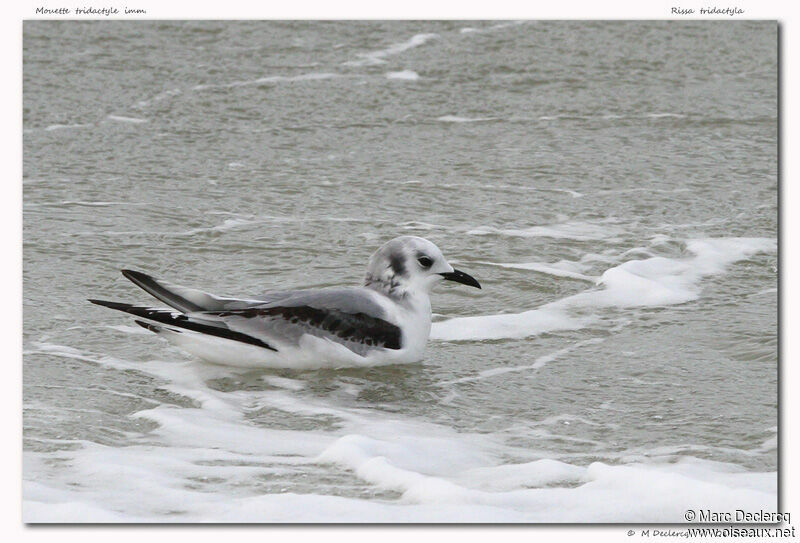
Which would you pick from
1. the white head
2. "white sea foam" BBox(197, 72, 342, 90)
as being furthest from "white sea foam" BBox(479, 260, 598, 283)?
"white sea foam" BBox(197, 72, 342, 90)

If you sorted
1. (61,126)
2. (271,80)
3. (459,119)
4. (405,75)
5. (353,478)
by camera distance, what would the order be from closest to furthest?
(353,478)
(61,126)
(459,119)
(271,80)
(405,75)

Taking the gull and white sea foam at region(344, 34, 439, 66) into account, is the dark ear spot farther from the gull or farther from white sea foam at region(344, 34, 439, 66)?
white sea foam at region(344, 34, 439, 66)

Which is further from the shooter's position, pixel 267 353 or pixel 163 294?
pixel 163 294

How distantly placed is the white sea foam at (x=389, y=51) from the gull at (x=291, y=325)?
559cm

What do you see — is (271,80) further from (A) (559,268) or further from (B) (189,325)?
(B) (189,325)

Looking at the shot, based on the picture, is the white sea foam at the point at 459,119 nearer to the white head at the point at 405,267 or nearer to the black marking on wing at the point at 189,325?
the white head at the point at 405,267

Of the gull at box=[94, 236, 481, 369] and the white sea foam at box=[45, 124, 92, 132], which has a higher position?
the white sea foam at box=[45, 124, 92, 132]

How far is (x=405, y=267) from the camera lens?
6.90 m

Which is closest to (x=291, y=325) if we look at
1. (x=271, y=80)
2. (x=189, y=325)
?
(x=189, y=325)

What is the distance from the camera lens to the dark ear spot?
689 centimetres

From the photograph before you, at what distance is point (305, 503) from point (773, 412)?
7.61 ft

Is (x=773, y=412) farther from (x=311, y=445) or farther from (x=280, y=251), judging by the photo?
(x=280, y=251)

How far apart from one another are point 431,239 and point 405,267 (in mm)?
1653

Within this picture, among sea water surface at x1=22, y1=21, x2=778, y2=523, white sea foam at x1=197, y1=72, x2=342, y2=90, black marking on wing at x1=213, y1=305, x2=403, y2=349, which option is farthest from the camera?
white sea foam at x1=197, y1=72, x2=342, y2=90
